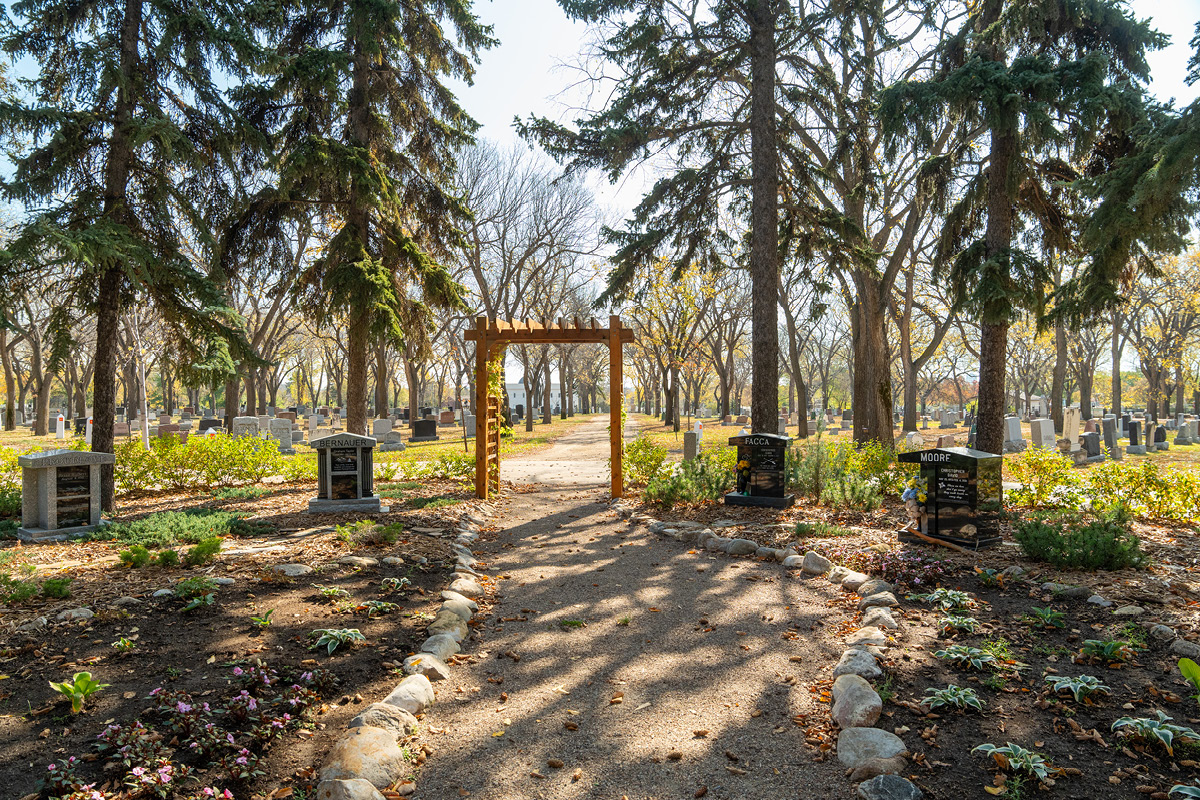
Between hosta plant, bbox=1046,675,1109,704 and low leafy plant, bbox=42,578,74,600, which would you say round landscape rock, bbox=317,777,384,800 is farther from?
hosta plant, bbox=1046,675,1109,704

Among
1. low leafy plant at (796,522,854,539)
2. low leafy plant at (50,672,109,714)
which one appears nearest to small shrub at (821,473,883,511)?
low leafy plant at (796,522,854,539)

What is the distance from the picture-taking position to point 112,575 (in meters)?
5.33

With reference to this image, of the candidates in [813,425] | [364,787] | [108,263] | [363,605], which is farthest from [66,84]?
[813,425]

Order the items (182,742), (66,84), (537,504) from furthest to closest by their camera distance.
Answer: (537,504) → (66,84) → (182,742)

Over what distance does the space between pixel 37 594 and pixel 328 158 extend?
727 centimetres

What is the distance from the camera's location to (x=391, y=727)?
3.29 meters

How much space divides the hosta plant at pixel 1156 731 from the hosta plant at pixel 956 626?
4.33ft

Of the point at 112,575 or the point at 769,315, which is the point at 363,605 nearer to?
the point at 112,575

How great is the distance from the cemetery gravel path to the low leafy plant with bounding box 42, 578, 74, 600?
9.73ft

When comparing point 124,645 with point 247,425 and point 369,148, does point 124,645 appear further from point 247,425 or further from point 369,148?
point 247,425

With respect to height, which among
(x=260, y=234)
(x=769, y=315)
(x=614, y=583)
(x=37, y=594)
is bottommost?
(x=614, y=583)

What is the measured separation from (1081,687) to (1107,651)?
0.61 m

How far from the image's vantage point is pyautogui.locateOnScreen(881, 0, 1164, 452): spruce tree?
835cm

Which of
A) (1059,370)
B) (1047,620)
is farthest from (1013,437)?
(1047,620)
